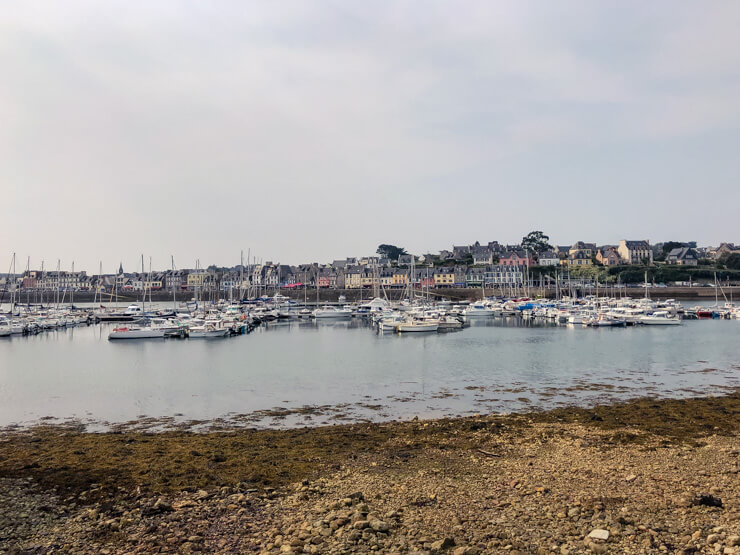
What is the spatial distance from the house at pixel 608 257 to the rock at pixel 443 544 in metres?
150

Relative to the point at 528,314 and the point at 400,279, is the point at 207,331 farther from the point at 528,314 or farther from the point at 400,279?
the point at 400,279

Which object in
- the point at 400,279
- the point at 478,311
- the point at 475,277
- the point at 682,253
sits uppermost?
the point at 682,253

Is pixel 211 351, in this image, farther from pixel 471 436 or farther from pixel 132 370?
pixel 471 436

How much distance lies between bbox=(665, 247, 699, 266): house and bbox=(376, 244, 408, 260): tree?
75679mm

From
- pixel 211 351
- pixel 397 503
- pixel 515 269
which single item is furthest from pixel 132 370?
pixel 515 269

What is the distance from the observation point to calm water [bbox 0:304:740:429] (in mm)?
21250

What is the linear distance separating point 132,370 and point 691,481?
30177 millimetres

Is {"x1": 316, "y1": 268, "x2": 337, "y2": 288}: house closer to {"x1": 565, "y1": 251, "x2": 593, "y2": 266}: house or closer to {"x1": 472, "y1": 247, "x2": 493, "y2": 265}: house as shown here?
{"x1": 472, "y1": 247, "x2": 493, "y2": 265}: house

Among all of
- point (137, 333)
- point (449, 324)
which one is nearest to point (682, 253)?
point (449, 324)

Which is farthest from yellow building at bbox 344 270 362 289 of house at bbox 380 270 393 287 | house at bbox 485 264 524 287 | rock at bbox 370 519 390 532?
rock at bbox 370 519 390 532

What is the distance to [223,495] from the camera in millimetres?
10258

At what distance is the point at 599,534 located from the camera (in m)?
8.03

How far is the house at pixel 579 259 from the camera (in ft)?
477

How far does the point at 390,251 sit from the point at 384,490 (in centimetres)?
16506
